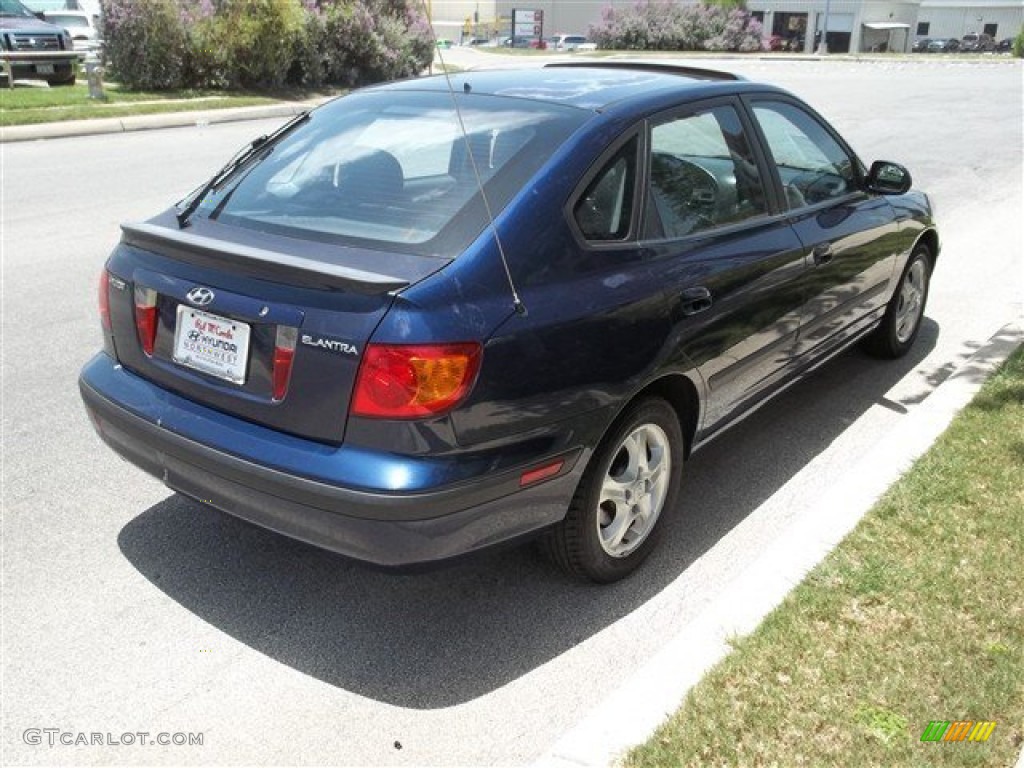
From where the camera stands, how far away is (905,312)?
5770mm

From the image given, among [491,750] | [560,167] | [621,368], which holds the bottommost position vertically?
[491,750]

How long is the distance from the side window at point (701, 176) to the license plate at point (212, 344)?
4.71 feet

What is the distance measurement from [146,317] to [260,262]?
1.96 feet

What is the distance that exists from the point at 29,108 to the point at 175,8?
519cm

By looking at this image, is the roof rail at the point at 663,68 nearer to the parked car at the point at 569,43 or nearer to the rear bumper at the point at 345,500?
the rear bumper at the point at 345,500

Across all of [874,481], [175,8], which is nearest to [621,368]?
[874,481]

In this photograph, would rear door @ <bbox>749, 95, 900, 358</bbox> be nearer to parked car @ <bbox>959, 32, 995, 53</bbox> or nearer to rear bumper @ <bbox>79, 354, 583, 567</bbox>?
rear bumper @ <bbox>79, 354, 583, 567</bbox>

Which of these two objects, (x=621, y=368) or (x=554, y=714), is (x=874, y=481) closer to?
(x=621, y=368)

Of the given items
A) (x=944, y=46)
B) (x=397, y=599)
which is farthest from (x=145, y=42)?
(x=944, y=46)

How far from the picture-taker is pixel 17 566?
3.54m

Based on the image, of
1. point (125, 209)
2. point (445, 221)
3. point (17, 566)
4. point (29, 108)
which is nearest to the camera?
point (445, 221)

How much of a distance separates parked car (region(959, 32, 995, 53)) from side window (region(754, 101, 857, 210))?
79206 millimetres

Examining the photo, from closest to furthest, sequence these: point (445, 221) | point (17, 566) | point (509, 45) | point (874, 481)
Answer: point (445, 221) < point (17, 566) < point (874, 481) < point (509, 45)

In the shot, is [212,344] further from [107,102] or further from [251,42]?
[251,42]
